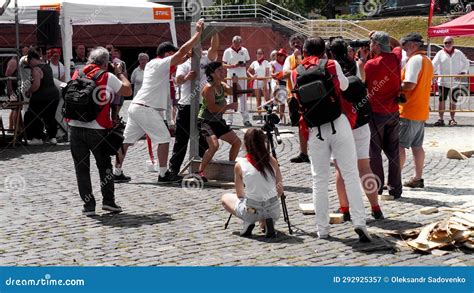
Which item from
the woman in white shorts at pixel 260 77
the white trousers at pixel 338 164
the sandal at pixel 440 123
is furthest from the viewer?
the woman in white shorts at pixel 260 77

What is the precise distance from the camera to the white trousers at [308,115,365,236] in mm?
7949

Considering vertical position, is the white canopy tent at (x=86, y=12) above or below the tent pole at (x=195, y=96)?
above

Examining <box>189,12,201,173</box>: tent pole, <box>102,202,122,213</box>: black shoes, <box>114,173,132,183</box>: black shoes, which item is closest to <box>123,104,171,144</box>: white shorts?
<box>189,12,201,173</box>: tent pole

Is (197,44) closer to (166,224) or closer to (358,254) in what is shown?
(166,224)

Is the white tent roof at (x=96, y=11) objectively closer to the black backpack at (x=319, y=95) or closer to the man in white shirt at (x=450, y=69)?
the man in white shirt at (x=450, y=69)

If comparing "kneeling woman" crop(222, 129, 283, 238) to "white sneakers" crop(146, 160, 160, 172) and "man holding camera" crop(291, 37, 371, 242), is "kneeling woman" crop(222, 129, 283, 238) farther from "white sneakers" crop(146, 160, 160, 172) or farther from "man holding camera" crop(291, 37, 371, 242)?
"white sneakers" crop(146, 160, 160, 172)

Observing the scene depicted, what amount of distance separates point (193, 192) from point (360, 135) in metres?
2.77

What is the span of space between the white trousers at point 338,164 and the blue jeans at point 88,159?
98.2 inches

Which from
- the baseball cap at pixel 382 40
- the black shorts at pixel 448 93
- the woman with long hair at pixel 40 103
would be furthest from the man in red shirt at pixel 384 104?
the black shorts at pixel 448 93

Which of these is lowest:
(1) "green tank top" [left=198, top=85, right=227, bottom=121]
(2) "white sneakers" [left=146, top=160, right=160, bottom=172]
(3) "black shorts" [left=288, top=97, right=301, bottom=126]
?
(2) "white sneakers" [left=146, top=160, right=160, bottom=172]

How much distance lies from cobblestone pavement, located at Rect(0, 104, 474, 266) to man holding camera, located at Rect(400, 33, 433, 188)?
0.44 meters

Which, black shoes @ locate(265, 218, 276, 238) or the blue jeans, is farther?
the blue jeans

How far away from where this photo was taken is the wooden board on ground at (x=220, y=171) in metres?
11.4

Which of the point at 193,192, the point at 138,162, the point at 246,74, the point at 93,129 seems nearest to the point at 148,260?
A: the point at 93,129
